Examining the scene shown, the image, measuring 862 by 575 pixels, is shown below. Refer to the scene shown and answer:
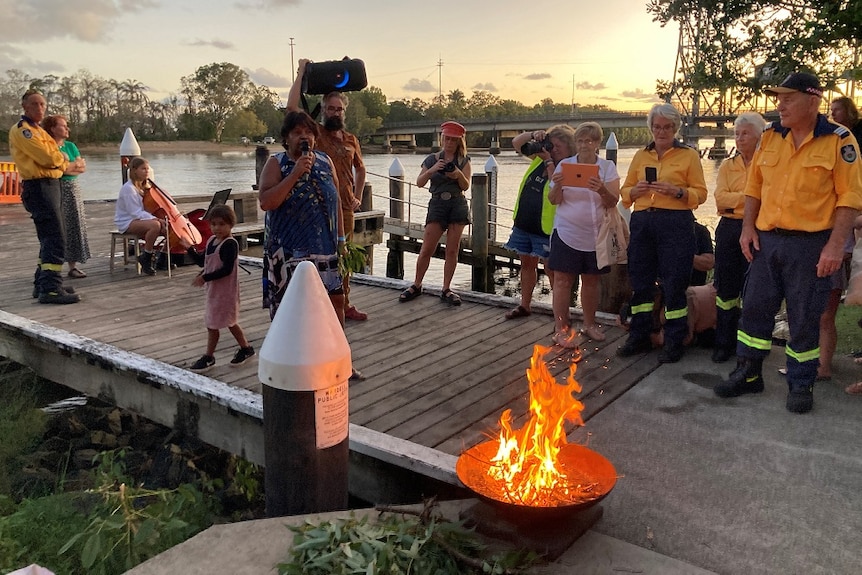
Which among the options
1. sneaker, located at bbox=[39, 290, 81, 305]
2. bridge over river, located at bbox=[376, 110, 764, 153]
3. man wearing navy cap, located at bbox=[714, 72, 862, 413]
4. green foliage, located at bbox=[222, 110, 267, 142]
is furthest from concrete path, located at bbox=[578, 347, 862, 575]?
green foliage, located at bbox=[222, 110, 267, 142]

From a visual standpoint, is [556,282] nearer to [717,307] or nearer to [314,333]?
[717,307]

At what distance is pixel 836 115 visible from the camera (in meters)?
4.28

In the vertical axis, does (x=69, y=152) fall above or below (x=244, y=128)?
below

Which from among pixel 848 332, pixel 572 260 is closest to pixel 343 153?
pixel 572 260

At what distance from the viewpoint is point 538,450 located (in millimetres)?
2502

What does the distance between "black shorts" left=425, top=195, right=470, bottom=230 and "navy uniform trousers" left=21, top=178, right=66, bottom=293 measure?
3.20 metres

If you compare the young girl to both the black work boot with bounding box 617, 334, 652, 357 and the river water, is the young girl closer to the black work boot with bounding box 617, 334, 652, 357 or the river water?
the black work boot with bounding box 617, 334, 652, 357

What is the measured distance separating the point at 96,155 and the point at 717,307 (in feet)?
172

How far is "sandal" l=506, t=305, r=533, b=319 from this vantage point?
5.51 m

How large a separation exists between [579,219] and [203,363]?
2663 millimetres

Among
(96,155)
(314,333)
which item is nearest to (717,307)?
(314,333)

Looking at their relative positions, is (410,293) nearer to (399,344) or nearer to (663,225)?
(399,344)

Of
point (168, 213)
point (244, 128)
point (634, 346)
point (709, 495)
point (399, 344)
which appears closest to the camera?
point (709, 495)

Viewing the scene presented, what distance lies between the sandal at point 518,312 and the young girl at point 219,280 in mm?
2219
